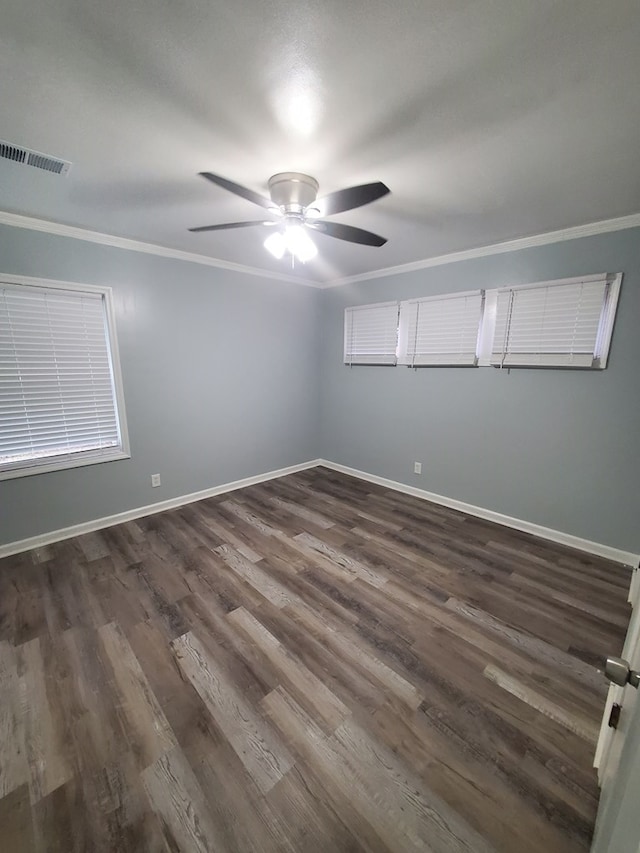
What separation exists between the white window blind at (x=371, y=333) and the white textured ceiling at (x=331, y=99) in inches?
61.0

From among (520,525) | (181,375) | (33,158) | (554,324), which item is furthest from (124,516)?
(554,324)

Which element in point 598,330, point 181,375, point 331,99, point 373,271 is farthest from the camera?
point 373,271

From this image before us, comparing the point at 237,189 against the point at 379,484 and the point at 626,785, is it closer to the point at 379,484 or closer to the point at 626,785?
the point at 626,785

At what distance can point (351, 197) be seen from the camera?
1461mm

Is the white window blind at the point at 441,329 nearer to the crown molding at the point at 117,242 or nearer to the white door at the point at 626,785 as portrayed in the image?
the crown molding at the point at 117,242

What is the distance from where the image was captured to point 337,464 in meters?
4.46

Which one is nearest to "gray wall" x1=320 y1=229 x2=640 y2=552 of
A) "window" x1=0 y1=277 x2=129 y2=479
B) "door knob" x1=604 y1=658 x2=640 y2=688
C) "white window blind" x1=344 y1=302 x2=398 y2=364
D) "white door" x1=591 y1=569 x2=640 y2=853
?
"white window blind" x1=344 y1=302 x2=398 y2=364

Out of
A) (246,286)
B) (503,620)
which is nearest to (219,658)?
(503,620)

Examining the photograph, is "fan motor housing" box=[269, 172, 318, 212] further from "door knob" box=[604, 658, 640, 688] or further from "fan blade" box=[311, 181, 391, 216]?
"door knob" box=[604, 658, 640, 688]

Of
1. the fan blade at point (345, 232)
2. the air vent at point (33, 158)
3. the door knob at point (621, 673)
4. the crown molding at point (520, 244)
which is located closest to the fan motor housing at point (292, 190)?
the fan blade at point (345, 232)

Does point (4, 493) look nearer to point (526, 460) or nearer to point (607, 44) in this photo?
point (607, 44)

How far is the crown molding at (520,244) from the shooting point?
222 cm

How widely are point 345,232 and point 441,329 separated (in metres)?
1.72

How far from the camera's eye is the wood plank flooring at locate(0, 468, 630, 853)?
1.05m
